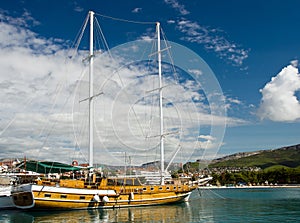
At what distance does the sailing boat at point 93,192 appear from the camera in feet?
135

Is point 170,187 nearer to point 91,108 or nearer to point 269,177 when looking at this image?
point 91,108

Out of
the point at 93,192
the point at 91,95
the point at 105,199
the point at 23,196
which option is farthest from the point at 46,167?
the point at 91,95

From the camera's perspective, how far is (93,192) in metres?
44.8

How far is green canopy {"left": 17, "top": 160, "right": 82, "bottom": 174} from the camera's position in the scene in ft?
144

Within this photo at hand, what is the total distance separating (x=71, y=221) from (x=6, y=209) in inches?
706

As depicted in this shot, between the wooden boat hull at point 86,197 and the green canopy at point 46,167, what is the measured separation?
143 inches

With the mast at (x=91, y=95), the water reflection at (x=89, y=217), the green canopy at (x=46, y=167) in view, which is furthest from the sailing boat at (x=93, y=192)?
the green canopy at (x=46, y=167)

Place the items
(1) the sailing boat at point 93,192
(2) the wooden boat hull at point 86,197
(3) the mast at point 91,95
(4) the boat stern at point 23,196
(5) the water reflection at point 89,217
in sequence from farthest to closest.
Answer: (3) the mast at point 91,95 < (1) the sailing boat at point 93,192 < (2) the wooden boat hull at point 86,197 < (4) the boat stern at point 23,196 < (5) the water reflection at point 89,217

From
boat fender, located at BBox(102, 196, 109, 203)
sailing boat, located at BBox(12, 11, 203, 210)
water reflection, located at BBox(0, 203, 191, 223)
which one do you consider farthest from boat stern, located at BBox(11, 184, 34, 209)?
boat fender, located at BBox(102, 196, 109, 203)

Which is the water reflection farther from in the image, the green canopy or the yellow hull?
the green canopy

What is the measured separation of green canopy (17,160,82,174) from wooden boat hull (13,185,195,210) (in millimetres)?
3640

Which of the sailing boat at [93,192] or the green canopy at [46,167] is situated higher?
the green canopy at [46,167]

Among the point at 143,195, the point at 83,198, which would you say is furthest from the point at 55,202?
the point at 143,195

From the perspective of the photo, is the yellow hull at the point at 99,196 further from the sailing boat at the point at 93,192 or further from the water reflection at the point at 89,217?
the water reflection at the point at 89,217
